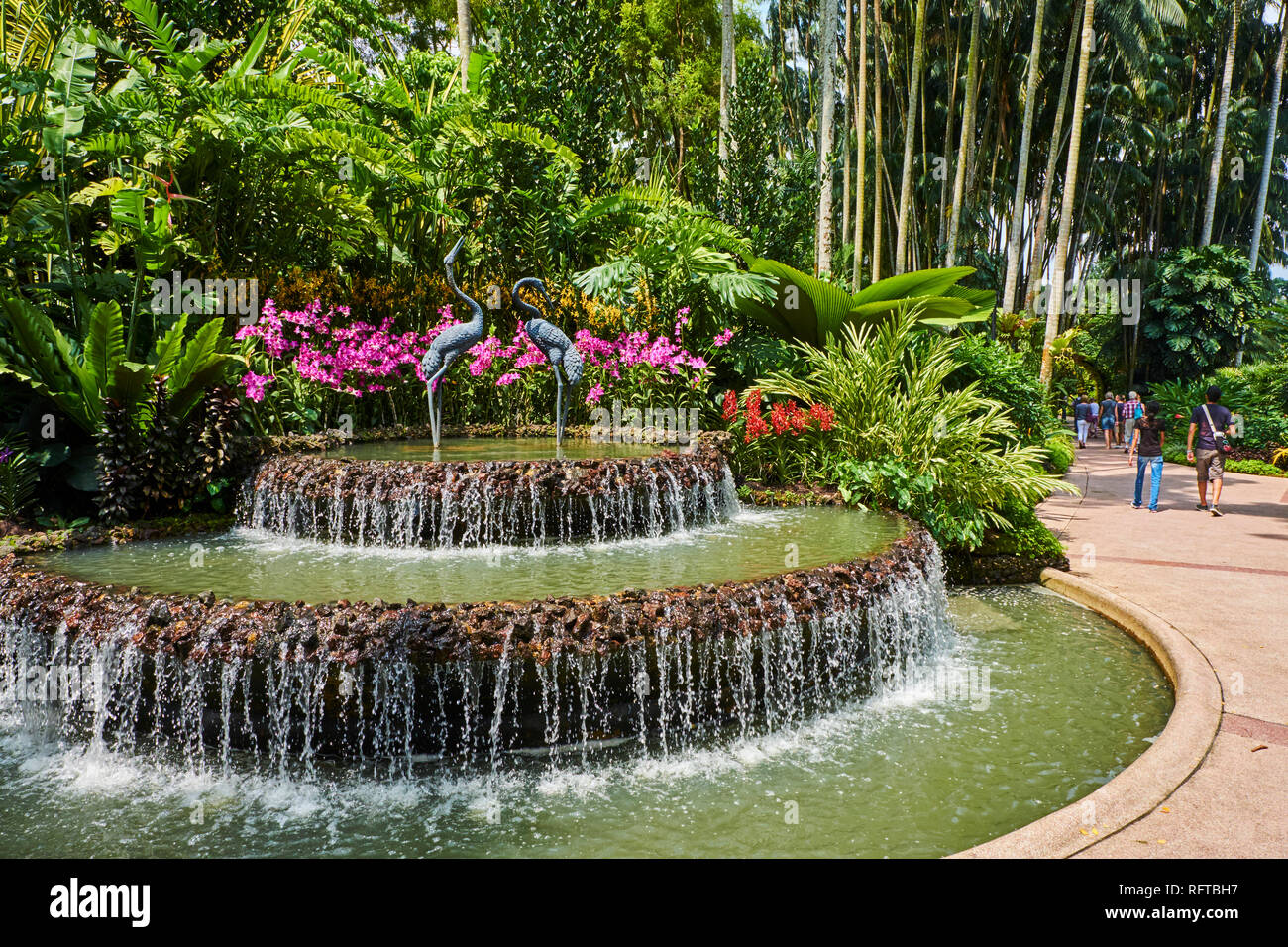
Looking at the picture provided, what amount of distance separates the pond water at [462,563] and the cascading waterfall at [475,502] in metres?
0.12

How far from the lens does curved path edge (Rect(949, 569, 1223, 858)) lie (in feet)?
9.39

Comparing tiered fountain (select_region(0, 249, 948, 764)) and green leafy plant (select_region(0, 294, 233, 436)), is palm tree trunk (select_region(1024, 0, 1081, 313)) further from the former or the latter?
green leafy plant (select_region(0, 294, 233, 436))

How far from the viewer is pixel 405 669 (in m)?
3.79

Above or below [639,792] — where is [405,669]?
above

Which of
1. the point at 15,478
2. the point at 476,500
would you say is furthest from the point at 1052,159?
the point at 15,478

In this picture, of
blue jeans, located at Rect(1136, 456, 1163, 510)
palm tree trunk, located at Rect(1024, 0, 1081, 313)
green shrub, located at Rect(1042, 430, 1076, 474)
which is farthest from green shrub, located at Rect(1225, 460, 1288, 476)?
palm tree trunk, located at Rect(1024, 0, 1081, 313)

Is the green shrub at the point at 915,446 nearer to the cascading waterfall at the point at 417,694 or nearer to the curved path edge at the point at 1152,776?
the curved path edge at the point at 1152,776

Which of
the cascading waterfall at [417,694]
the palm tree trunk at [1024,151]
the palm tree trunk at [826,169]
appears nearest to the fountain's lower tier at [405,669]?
the cascading waterfall at [417,694]

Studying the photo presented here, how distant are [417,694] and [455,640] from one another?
327 millimetres

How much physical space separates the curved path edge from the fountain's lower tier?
5.26ft

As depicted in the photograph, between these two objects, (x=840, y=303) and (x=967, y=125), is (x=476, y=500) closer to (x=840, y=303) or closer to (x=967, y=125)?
(x=840, y=303)

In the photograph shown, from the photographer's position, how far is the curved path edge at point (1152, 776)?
2.86m

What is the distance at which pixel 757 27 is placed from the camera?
23.2 metres
